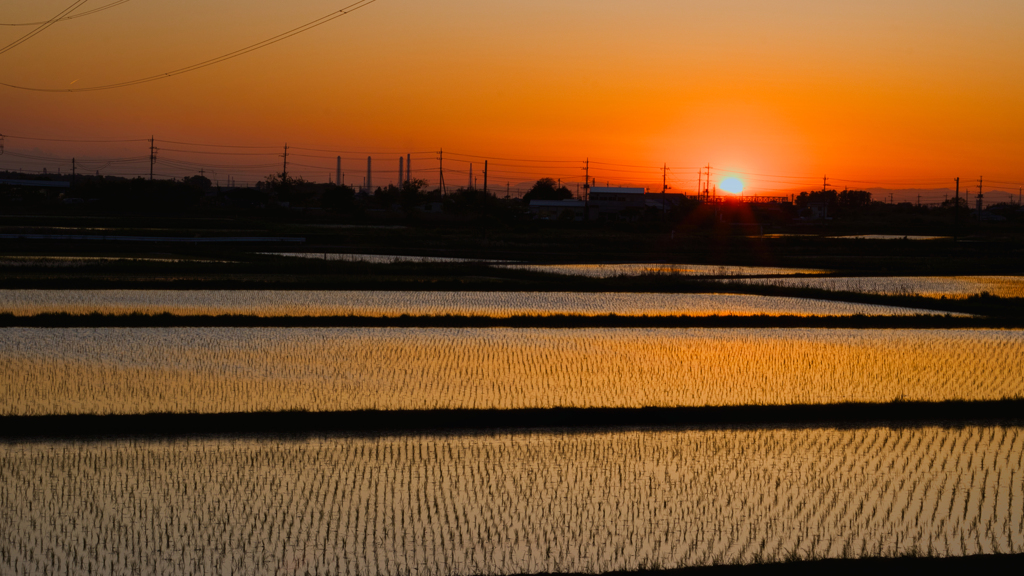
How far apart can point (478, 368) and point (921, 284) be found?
38.3 feet

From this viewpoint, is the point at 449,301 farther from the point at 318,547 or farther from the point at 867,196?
the point at 867,196

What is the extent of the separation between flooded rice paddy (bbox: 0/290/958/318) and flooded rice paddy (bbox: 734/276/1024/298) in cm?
189

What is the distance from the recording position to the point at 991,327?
34.9ft

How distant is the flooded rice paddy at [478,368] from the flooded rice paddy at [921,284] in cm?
498

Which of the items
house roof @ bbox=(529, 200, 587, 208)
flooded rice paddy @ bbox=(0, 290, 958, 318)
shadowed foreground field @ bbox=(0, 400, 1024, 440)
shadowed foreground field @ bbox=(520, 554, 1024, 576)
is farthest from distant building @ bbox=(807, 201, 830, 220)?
shadowed foreground field @ bbox=(520, 554, 1024, 576)

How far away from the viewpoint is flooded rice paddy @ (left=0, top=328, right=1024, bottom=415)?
6.14m

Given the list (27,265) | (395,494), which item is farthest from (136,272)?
(395,494)

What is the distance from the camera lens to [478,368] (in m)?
7.38

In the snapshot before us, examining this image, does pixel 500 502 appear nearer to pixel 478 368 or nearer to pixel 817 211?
pixel 478 368

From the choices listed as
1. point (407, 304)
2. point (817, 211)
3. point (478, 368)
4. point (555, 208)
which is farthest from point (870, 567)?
point (817, 211)

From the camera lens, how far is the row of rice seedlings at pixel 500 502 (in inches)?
138

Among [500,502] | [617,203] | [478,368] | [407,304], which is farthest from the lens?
[617,203]

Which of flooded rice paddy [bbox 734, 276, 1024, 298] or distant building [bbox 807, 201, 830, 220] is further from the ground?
distant building [bbox 807, 201, 830, 220]

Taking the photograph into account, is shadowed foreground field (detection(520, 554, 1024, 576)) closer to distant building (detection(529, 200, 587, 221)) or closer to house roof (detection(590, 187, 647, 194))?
distant building (detection(529, 200, 587, 221))
